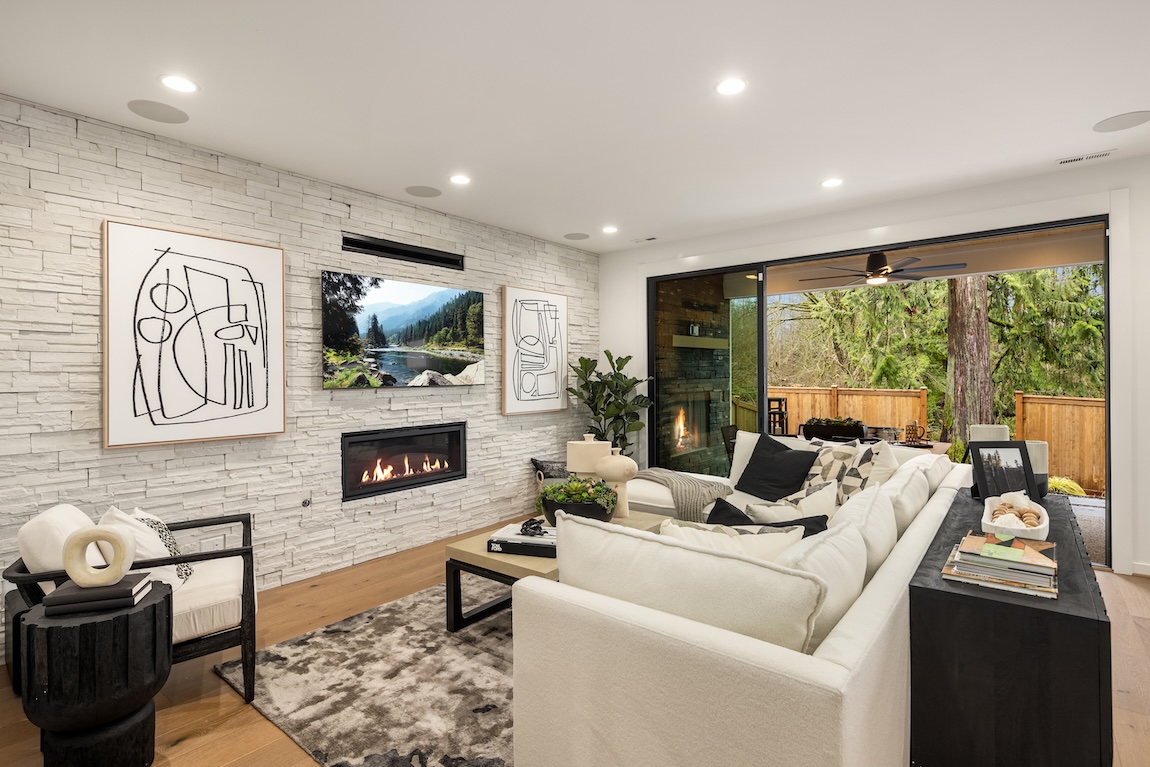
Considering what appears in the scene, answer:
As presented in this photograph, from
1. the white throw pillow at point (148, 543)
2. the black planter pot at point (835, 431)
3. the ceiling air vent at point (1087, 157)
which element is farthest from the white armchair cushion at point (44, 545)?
the black planter pot at point (835, 431)

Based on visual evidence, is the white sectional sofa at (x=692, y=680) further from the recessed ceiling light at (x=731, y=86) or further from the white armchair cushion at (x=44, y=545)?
the recessed ceiling light at (x=731, y=86)

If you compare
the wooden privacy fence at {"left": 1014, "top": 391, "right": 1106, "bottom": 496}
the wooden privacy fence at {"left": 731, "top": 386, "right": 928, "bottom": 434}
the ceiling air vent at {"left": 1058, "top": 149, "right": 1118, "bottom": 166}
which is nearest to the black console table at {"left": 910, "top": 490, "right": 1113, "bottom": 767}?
the ceiling air vent at {"left": 1058, "top": 149, "right": 1118, "bottom": 166}

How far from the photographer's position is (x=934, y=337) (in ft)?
28.7

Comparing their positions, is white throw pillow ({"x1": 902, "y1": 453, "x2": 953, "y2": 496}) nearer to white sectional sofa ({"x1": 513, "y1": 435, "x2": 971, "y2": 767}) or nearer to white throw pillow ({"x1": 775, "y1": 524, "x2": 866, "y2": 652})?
white sectional sofa ({"x1": 513, "y1": 435, "x2": 971, "y2": 767})

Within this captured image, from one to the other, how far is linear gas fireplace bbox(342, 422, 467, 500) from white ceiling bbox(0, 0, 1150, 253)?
1786mm

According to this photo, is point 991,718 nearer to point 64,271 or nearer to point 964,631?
point 964,631

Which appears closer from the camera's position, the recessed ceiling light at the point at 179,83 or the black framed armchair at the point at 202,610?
the black framed armchair at the point at 202,610

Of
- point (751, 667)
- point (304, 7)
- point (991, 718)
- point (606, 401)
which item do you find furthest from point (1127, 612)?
point (304, 7)

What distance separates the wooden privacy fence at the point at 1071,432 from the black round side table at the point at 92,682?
8.55m

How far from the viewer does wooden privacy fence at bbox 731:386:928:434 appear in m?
8.39

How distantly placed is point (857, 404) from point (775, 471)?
5.87 meters

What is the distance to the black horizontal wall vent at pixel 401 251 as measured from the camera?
4.04 m

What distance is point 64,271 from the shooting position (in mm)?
2793

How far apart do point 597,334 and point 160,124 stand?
410 cm
